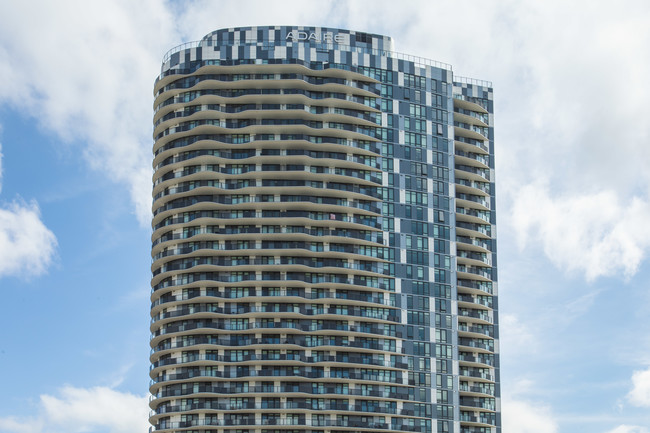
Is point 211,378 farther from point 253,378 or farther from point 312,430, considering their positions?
point 312,430

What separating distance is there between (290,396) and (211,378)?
13589 millimetres

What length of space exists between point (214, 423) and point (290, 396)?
1354 cm

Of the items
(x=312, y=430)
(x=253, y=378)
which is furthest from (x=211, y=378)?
(x=312, y=430)

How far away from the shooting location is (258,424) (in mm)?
199125

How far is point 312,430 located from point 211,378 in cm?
1905

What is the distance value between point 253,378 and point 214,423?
10.0 m

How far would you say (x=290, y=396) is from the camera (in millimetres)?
199750

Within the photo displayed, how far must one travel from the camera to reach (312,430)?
656ft

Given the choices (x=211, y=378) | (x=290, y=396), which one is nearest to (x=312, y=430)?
(x=290, y=396)

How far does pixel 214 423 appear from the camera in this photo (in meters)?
200

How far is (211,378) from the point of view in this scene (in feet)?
656

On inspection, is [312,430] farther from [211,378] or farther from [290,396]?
[211,378]

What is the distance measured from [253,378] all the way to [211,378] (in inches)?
278
